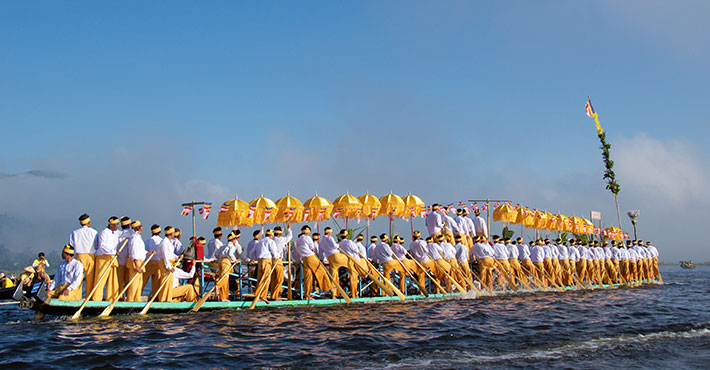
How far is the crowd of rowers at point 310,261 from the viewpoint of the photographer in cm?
1265

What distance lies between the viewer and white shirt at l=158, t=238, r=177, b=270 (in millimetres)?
13102

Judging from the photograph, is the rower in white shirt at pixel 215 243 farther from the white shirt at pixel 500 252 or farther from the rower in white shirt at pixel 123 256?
the white shirt at pixel 500 252

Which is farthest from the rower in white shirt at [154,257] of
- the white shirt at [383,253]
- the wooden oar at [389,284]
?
the white shirt at [383,253]

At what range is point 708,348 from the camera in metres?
9.45

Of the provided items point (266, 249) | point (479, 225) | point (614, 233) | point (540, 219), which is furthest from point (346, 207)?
point (614, 233)

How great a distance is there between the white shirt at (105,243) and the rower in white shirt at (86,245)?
182 mm

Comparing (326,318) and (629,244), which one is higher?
(629,244)

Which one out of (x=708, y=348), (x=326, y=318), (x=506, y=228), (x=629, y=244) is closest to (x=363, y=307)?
(x=326, y=318)

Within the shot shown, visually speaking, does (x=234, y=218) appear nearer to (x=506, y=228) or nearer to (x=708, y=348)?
(x=708, y=348)

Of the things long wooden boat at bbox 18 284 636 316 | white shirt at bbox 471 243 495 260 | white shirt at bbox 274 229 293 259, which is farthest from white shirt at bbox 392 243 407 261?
white shirt at bbox 274 229 293 259

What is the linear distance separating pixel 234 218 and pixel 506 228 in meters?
23.6

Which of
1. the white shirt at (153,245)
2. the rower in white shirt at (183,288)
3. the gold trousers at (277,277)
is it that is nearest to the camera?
the white shirt at (153,245)

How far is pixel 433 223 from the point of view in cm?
2197

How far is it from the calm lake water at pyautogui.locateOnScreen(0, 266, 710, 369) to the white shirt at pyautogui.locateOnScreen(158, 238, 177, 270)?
4.69 ft
